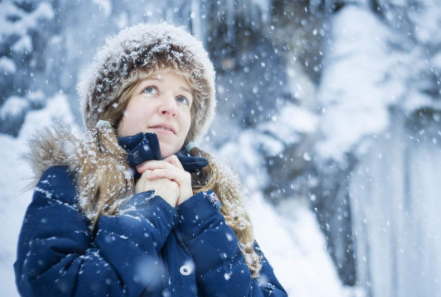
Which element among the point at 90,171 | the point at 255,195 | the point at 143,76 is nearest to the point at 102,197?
the point at 90,171

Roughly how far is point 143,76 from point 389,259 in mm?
6298

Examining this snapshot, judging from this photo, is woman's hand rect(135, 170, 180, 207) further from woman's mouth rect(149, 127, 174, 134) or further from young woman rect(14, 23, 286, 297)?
woman's mouth rect(149, 127, 174, 134)

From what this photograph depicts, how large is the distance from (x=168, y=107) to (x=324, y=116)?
5155 mm

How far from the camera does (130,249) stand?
3.27ft

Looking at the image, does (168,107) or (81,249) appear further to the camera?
(168,107)

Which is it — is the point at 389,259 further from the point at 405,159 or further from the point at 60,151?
the point at 60,151

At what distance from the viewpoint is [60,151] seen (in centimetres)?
123

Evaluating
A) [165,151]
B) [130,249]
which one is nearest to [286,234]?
[165,151]

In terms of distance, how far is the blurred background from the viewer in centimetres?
577

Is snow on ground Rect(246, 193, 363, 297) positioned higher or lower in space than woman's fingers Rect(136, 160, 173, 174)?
lower

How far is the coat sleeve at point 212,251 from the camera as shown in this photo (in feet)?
3.79

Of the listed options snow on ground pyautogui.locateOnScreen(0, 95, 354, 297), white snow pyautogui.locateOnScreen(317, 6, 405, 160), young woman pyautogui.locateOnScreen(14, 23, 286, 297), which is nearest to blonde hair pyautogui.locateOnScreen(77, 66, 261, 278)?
young woman pyautogui.locateOnScreen(14, 23, 286, 297)

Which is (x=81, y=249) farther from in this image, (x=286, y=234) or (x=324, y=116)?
(x=324, y=116)

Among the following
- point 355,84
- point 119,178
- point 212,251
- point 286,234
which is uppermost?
point 119,178
